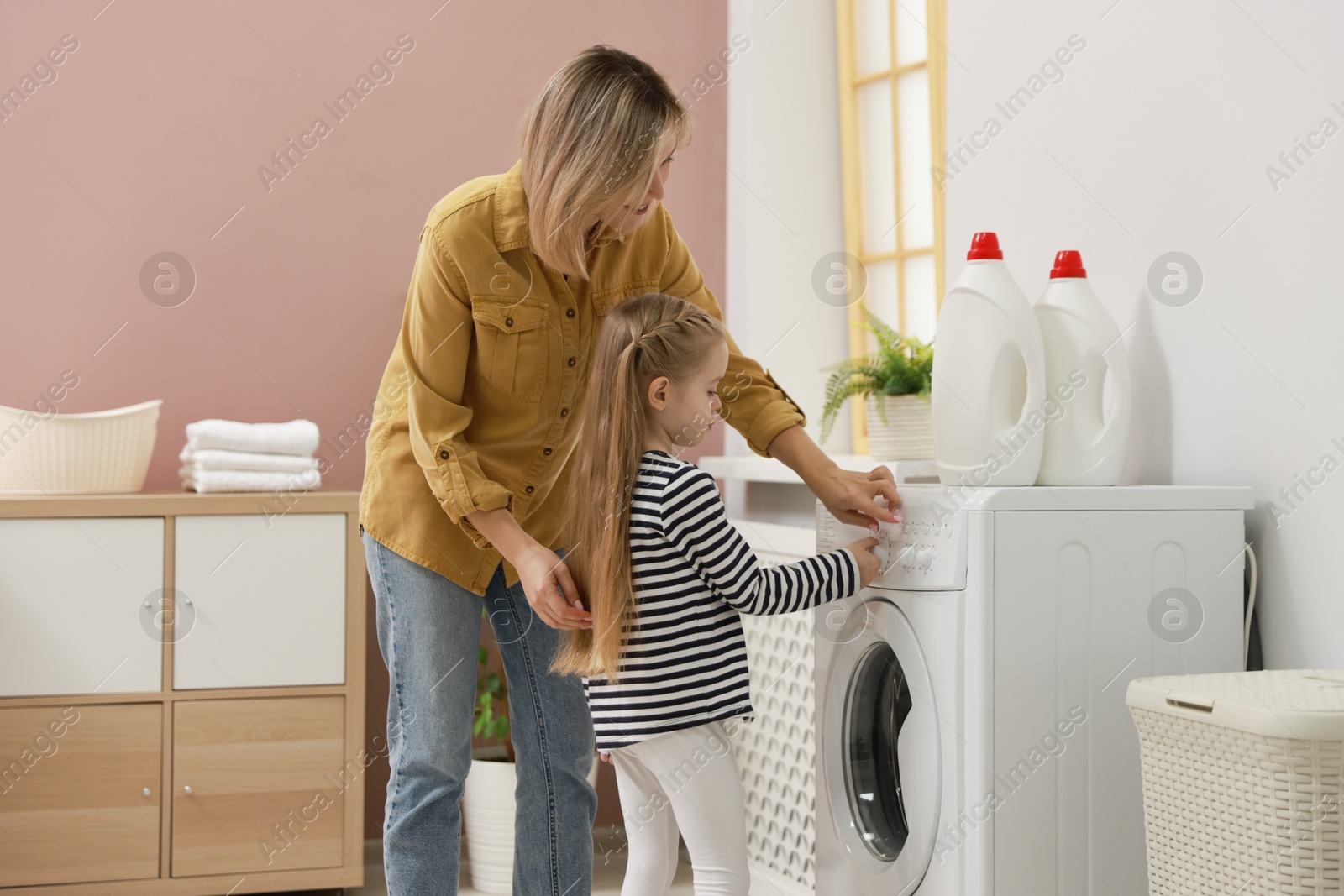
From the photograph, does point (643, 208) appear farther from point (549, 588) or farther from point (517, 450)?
point (549, 588)

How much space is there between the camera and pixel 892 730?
1.62m

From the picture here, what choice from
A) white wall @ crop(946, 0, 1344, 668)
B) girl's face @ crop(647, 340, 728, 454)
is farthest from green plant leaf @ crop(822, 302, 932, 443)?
girl's face @ crop(647, 340, 728, 454)

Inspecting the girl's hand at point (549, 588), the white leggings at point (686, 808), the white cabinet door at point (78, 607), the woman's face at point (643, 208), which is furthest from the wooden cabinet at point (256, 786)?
the woman's face at point (643, 208)

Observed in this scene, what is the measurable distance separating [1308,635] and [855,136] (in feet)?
5.86

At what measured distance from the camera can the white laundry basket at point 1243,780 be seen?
109 cm

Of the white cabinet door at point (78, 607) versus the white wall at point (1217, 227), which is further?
the white cabinet door at point (78, 607)

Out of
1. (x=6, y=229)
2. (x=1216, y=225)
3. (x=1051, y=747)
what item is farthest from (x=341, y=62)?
(x=1051, y=747)

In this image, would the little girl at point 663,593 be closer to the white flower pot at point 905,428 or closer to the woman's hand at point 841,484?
the woman's hand at point 841,484

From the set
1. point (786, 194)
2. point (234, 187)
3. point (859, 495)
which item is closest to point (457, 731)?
point (859, 495)

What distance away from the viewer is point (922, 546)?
1.44 metres

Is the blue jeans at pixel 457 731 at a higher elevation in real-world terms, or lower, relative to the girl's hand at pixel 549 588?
lower

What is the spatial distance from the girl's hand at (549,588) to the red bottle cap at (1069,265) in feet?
2.60

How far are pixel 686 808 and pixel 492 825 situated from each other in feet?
4.03

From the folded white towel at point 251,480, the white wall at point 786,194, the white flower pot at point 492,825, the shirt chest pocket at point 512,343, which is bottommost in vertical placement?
the white flower pot at point 492,825
